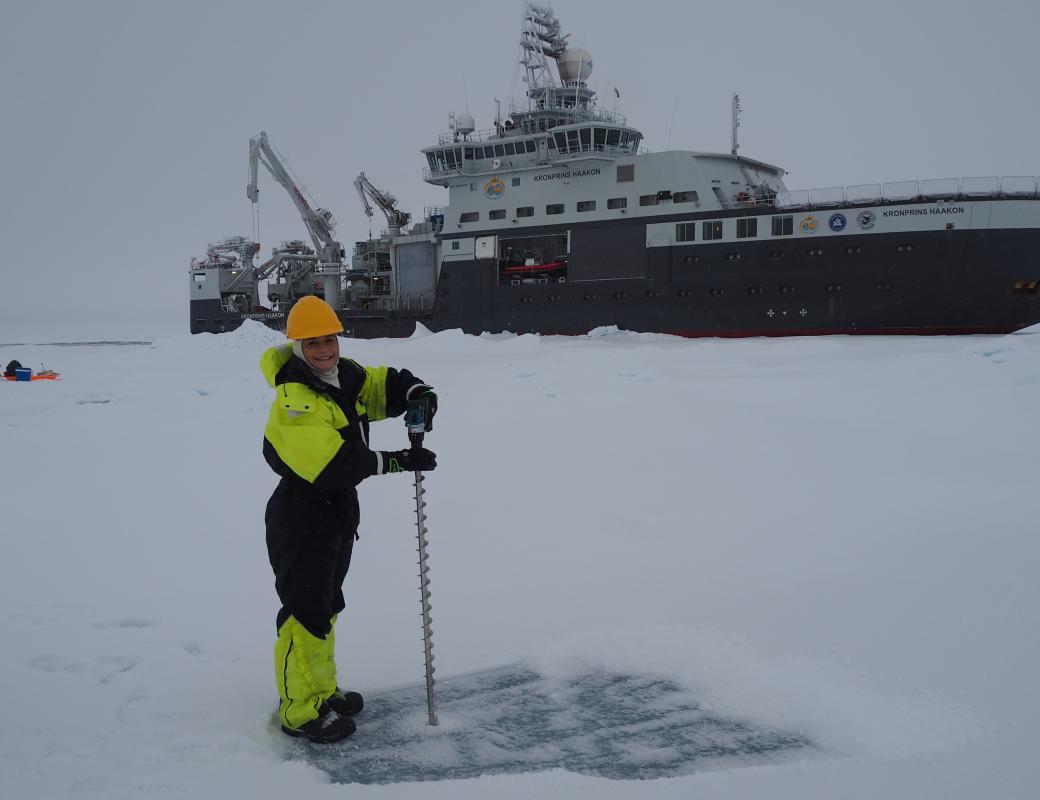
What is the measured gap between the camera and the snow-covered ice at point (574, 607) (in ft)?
9.43

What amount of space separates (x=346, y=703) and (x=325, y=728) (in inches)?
9.5

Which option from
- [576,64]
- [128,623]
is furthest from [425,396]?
[576,64]

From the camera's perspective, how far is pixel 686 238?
23.4 m

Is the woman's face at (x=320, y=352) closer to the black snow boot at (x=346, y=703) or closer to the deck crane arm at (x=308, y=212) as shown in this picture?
the black snow boot at (x=346, y=703)

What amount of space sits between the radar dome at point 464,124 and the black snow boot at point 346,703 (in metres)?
26.6

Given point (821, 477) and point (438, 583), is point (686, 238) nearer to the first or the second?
point (821, 477)

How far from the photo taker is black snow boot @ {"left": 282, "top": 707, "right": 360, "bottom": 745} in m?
3.17

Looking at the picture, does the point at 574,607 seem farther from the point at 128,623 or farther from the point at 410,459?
the point at 128,623

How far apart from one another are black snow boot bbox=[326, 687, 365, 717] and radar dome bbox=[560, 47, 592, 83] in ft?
92.0

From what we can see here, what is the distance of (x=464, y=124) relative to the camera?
89.8ft

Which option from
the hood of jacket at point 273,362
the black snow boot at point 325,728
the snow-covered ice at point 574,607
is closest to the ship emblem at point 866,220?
the snow-covered ice at point 574,607

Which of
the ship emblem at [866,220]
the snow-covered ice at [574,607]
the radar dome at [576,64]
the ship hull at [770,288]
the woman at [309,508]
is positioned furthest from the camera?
the radar dome at [576,64]

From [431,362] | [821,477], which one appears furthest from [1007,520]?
[431,362]

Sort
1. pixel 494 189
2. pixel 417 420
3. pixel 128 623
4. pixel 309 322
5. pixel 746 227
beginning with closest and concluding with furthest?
pixel 309 322 → pixel 417 420 → pixel 128 623 → pixel 746 227 → pixel 494 189
